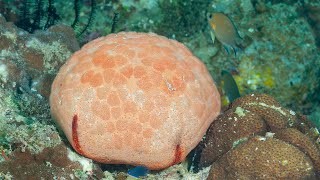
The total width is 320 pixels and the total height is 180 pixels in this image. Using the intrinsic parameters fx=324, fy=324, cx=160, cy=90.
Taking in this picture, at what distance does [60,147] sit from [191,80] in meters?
1.49

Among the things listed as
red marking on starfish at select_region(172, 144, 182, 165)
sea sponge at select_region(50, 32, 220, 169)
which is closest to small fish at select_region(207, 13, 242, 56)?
sea sponge at select_region(50, 32, 220, 169)

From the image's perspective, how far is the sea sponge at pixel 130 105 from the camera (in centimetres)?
308

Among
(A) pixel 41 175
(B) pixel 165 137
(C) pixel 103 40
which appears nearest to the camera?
(A) pixel 41 175

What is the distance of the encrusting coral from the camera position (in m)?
3.09

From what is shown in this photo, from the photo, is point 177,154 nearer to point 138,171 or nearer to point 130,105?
point 138,171

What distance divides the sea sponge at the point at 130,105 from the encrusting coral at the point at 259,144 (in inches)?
13.7

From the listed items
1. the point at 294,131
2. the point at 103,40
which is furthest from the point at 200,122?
the point at 103,40

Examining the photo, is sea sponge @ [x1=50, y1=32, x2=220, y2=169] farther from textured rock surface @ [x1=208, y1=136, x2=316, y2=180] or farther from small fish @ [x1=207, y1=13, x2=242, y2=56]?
small fish @ [x1=207, y1=13, x2=242, y2=56]

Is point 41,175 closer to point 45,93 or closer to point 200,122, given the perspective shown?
point 45,93

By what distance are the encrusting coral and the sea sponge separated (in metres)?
0.35

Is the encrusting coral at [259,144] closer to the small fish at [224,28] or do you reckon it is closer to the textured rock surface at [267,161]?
the textured rock surface at [267,161]

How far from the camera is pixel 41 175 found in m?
2.95

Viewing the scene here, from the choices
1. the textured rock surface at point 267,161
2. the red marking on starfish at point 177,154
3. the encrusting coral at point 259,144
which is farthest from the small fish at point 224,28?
Answer: the red marking on starfish at point 177,154

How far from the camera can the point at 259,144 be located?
3.18 metres
